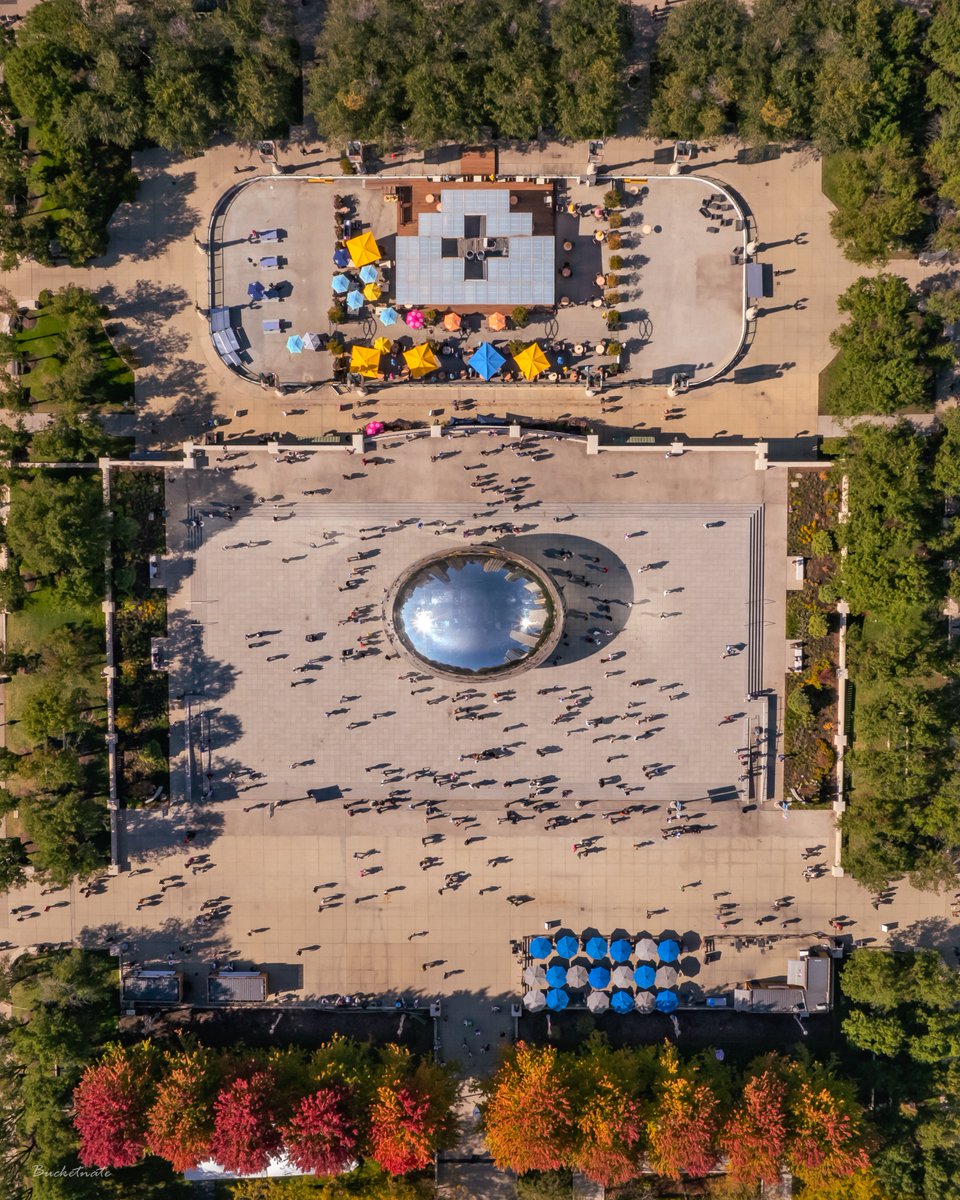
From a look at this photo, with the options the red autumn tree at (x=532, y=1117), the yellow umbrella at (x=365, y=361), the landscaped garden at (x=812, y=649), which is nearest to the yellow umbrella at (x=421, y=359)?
the yellow umbrella at (x=365, y=361)

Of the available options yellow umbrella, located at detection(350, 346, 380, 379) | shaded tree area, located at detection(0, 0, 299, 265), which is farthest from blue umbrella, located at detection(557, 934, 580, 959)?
shaded tree area, located at detection(0, 0, 299, 265)

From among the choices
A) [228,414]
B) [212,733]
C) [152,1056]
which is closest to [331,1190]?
[152,1056]

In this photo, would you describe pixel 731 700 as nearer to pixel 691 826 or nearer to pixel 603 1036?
pixel 691 826

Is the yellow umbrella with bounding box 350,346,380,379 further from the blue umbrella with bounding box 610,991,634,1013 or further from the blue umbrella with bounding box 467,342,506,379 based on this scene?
the blue umbrella with bounding box 610,991,634,1013

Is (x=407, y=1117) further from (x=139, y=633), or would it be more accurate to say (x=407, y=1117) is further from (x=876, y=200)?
(x=876, y=200)

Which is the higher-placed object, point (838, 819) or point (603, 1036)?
point (838, 819)

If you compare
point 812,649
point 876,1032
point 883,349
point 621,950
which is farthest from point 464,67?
point 876,1032
